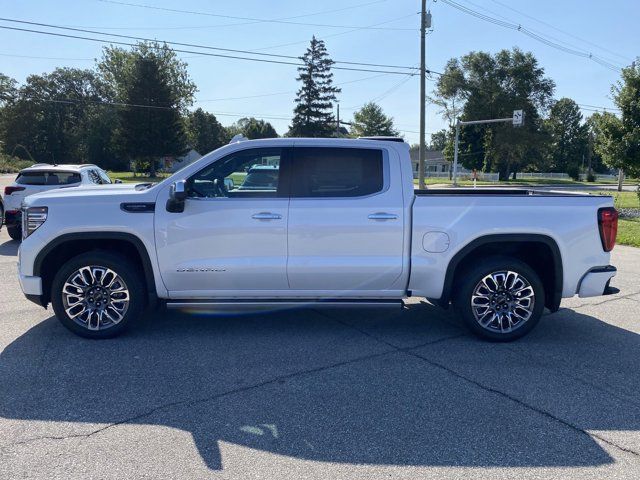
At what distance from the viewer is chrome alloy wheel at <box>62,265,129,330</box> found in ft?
16.1

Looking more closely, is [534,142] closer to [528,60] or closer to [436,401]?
[528,60]

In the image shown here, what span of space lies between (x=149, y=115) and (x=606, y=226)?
49.0 m

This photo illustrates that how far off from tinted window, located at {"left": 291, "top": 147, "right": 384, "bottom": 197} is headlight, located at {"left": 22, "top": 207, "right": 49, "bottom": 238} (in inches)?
95.1

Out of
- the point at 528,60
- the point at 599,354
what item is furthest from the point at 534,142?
the point at 599,354

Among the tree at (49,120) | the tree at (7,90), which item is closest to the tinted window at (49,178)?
the tree at (49,120)

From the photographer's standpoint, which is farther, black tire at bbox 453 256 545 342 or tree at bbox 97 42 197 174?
tree at bbox 97 42 197 174

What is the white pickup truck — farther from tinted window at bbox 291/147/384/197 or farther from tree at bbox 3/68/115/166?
tree at bbox 3/68/115/166

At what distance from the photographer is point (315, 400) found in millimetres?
3779

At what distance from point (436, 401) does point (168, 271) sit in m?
2.76

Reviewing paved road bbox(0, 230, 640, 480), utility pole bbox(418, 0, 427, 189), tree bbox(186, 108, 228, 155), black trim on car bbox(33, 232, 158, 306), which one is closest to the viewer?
paved road bbox(0, 230, 640, 480)

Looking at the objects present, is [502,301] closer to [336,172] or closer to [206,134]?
[336,172]

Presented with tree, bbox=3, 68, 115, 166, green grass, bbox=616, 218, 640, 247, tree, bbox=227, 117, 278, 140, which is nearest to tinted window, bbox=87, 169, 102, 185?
green grass, bbox=616, 218, 640, 247

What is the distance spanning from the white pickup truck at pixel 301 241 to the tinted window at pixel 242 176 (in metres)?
0.01

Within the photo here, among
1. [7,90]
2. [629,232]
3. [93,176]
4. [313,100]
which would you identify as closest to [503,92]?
→ [313,100]
